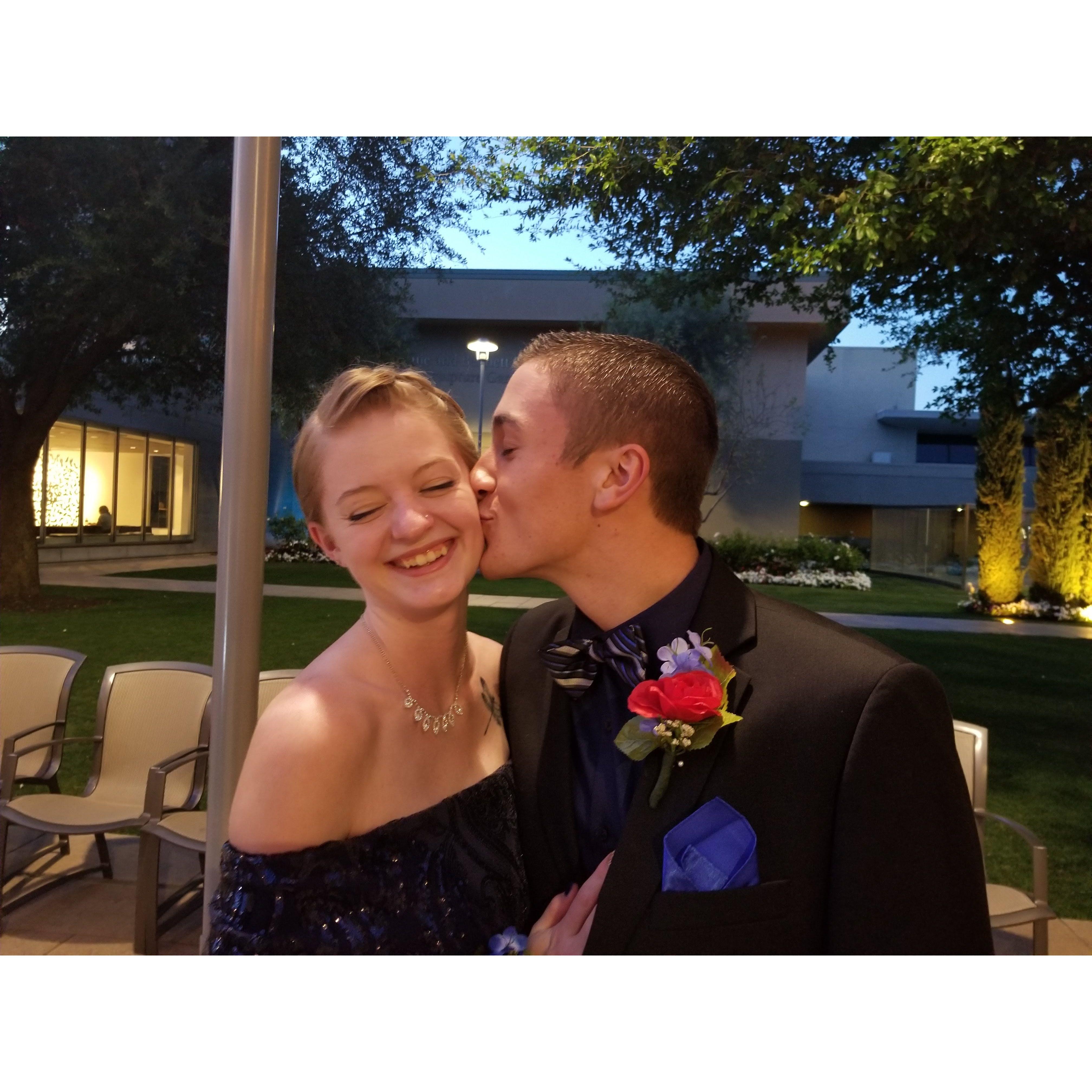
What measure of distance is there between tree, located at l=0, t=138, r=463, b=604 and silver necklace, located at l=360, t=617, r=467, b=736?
5381 millimetres

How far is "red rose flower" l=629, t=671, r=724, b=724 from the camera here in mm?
1536

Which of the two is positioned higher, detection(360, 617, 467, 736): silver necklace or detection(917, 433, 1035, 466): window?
detection(917, 433, 1035, 466): window

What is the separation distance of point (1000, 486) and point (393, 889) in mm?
8174

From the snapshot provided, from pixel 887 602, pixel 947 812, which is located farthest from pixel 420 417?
pixel 887 602

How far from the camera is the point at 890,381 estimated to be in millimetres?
8156

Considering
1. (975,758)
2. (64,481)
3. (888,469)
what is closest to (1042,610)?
(888,469)

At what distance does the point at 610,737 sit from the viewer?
1.86m

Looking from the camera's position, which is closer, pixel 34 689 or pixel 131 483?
pixel 34 689

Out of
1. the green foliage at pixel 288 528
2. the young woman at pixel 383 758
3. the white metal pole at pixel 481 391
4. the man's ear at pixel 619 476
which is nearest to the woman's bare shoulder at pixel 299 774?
the young woman at pixel 383 758

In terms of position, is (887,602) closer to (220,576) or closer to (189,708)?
(189,708)

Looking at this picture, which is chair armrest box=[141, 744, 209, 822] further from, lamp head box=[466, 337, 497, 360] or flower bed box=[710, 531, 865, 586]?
flower bed box=[710, 531, 865, 586]

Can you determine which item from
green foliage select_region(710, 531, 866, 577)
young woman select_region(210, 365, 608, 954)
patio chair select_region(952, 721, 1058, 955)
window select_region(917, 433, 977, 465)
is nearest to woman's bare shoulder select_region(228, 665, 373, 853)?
young woman select_region(210, 365, 608, 954)

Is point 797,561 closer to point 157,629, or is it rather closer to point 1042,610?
point 1042,610

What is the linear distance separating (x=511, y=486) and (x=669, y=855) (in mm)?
727
